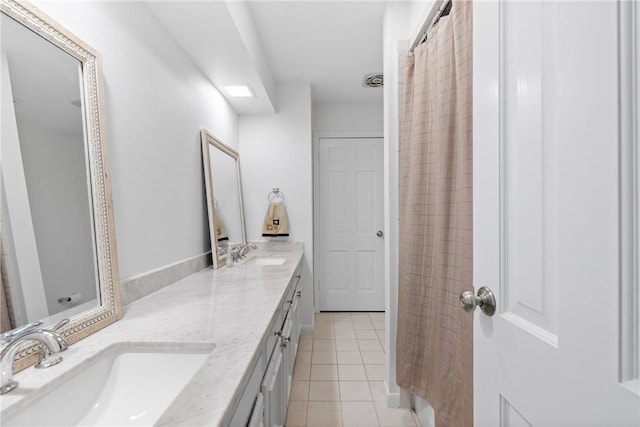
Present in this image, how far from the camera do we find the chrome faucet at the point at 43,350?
619 mm

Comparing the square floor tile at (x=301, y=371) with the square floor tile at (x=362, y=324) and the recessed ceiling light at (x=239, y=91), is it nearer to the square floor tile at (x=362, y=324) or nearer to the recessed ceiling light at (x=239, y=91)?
the square floor tile at (x=362, y=324)

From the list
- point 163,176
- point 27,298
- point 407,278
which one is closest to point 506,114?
point 407,278

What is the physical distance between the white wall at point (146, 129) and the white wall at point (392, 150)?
4.00ft

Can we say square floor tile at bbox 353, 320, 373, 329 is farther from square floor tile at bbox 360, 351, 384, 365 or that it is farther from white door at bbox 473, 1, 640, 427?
white door at bbox 473, 1, 640, 427

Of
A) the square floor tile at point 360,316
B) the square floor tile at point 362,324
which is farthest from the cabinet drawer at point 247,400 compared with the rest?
the square floor tile at point 360,316

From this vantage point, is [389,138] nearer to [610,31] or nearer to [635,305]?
[610,31]

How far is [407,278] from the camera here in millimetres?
1583

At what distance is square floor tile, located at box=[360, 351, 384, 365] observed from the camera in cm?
241

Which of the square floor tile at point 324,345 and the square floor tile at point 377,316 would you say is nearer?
the square floor tile at point 324,345

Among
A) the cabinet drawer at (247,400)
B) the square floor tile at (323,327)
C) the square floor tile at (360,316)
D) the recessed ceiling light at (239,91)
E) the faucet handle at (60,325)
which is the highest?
the recessed ceiling light at (239,91)

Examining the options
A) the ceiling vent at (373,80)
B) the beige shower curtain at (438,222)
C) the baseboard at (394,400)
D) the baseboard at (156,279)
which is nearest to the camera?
the beige shower curtain at (438,222)

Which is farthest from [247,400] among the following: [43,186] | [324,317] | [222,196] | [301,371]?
[324,317]

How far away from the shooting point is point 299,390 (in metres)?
2.03

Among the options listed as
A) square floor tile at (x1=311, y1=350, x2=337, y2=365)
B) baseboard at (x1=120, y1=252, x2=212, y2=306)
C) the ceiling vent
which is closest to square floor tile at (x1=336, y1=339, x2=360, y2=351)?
square floor tile at (x1=311, y1=350, x2=337, y2=365)
